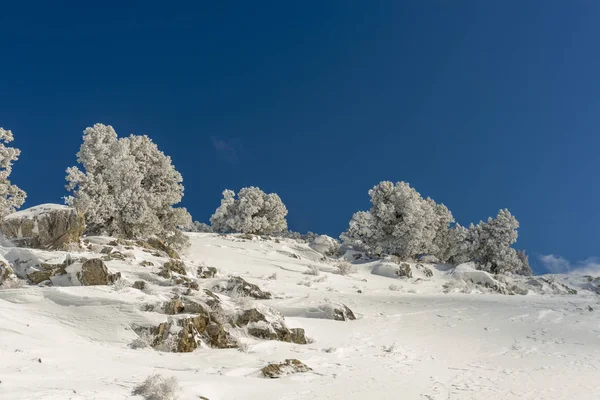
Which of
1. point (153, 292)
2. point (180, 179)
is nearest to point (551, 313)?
point (153, 292)

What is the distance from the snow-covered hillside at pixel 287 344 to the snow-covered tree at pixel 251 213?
111 feet

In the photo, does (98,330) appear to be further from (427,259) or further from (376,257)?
(427,259)

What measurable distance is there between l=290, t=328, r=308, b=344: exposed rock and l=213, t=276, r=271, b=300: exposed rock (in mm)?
4591

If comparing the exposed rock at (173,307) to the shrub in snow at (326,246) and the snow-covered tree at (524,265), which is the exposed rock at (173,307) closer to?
the shrub in snow at (326,246)

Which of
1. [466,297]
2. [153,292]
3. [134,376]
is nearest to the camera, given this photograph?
→ [134,376]

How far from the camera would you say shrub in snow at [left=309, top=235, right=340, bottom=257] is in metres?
42.6

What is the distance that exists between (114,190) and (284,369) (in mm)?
22386

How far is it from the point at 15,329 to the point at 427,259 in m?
39.0

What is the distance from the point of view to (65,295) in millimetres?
11219

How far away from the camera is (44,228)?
1878 cm

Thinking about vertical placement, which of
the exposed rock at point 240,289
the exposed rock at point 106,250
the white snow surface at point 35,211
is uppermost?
the white snow surface at point 35,211

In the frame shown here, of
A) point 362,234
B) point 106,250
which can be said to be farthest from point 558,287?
point 106,250

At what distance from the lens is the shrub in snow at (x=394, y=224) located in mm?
40500

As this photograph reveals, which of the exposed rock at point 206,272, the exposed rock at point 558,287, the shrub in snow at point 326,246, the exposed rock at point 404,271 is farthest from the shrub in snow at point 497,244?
the exposed rock at point 206,272
